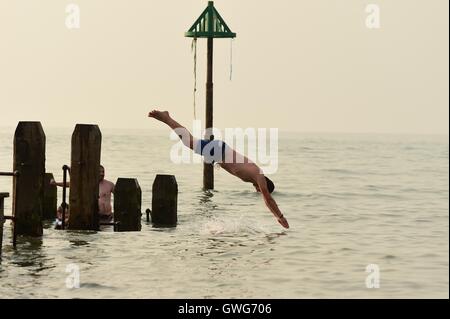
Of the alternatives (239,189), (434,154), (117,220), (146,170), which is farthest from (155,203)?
(434,154)

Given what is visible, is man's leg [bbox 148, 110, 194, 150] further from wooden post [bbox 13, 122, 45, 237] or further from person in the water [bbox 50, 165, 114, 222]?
wooden post [bbox 13, 122, 45, 237]

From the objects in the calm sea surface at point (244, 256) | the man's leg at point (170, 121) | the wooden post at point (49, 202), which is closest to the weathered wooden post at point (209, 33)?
the calm sea surface at point (244, 256)

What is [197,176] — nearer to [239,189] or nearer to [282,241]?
[239,189]

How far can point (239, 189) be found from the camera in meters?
39.9

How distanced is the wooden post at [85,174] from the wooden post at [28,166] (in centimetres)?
73

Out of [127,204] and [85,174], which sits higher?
[85,174]

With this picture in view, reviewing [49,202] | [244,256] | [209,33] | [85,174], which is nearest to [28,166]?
[85,174]

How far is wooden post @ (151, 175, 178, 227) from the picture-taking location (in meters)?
21.8

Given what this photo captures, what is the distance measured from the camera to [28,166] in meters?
19.0

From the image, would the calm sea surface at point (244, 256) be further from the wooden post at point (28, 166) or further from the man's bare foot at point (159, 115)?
the man's bare foot at point (159, 115)

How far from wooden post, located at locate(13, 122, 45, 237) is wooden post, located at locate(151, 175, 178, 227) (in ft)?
9.96

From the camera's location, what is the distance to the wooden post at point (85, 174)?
774 inches

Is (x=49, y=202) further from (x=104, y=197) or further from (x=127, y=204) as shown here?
(x=127, y=204)

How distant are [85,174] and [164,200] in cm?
286
